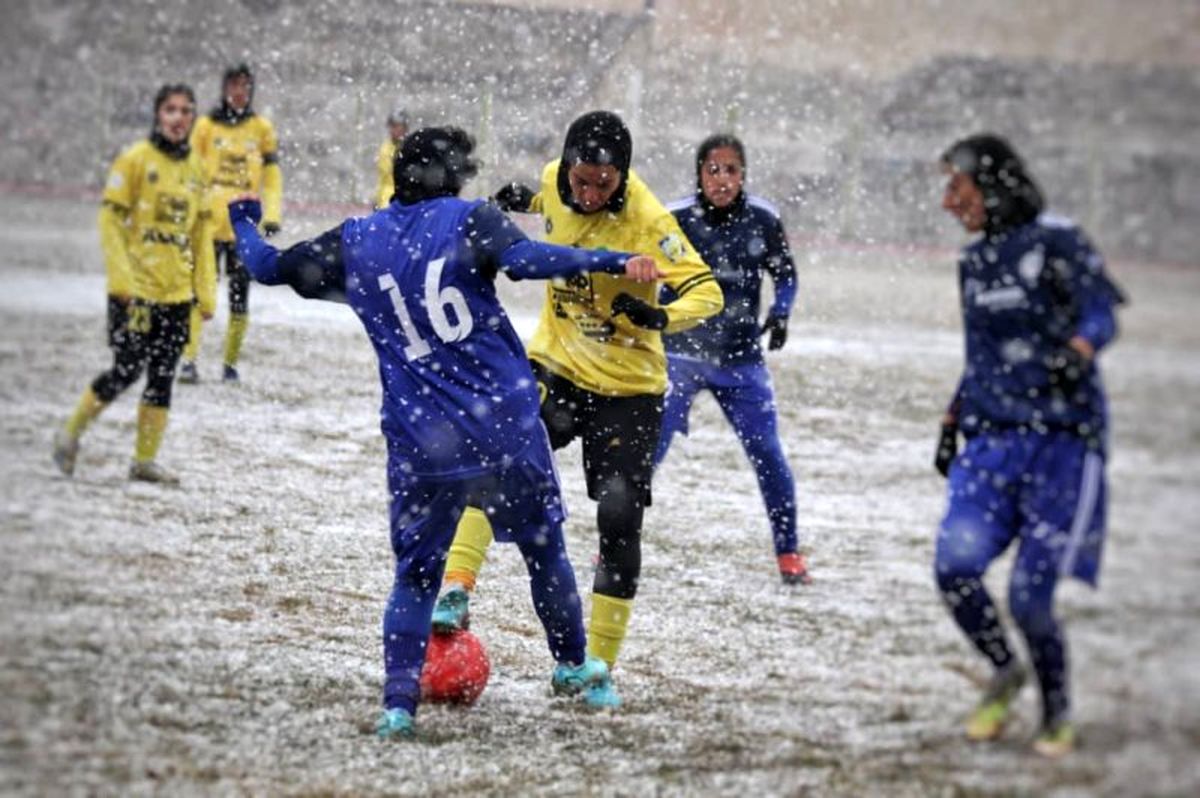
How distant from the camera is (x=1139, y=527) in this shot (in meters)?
2.56

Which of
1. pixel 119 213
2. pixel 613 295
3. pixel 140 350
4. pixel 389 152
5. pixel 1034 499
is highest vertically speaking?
pixel 389 152

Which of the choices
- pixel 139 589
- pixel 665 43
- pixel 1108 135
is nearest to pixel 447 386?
pixel 139 589

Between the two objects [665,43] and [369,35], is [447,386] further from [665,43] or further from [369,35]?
[665,43]

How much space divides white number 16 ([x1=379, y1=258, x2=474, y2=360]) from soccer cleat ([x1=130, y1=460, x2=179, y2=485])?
3.27m

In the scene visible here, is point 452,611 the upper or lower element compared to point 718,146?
lower

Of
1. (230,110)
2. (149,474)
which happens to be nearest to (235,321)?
(230,110)

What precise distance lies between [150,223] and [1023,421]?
5133 millimetres

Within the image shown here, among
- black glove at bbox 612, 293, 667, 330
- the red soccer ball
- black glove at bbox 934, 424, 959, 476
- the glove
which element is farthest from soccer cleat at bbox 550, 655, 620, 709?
black glove at bbox 934, 424, 959, 476

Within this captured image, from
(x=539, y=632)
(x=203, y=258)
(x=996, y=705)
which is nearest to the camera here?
(x=996, y=705)

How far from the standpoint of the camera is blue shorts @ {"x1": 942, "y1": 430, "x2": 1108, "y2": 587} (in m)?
2.66

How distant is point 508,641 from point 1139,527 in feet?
9.60

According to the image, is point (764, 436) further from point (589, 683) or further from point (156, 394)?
point (156, 394)

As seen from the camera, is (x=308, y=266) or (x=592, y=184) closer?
(x=308, y=266)

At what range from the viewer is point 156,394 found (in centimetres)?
703
